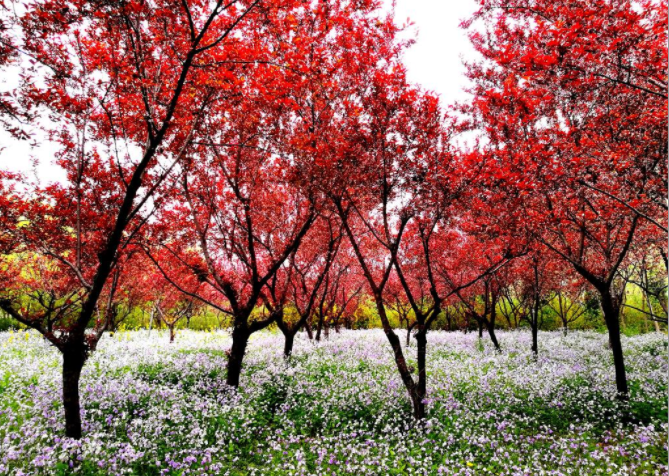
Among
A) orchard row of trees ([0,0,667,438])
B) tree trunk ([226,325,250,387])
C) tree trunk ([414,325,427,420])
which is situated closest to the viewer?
orchard row of trees ([0,0,667,438])

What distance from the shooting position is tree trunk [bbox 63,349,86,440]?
629 cm

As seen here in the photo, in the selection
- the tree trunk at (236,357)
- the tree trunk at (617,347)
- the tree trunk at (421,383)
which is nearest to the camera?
the tree trunk at (421,383)

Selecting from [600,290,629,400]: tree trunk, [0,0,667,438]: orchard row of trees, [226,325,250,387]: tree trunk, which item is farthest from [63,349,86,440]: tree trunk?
[600,290,629,400]: tree trunk

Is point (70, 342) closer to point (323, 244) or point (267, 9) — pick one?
point (267, 9)

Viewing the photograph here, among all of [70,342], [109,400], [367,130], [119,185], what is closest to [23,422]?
[109,400]

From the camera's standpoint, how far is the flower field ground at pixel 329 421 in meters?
6.14

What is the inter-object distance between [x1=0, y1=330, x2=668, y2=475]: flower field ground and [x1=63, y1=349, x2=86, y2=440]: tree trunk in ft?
0.91

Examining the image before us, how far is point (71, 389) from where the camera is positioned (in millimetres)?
6344

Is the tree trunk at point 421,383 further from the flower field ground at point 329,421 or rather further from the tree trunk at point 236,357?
the tree trunk at point 236,357

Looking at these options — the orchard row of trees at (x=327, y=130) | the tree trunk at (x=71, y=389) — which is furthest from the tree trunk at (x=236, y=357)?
the tree trunk at (x=71, y=389)

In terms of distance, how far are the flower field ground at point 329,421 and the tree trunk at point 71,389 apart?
0.91 feet

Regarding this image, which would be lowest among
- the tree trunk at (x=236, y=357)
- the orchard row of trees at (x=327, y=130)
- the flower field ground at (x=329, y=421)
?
the flower field ground at (x=329, y=421)

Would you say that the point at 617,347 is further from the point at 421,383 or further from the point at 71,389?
the point at 71,389

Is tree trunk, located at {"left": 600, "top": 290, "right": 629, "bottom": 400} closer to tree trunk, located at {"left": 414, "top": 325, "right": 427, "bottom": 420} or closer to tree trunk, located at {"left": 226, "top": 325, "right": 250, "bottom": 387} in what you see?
tree trunk, located at {"left": 414, "top": 325, "right": 427, "bottom": 420}
